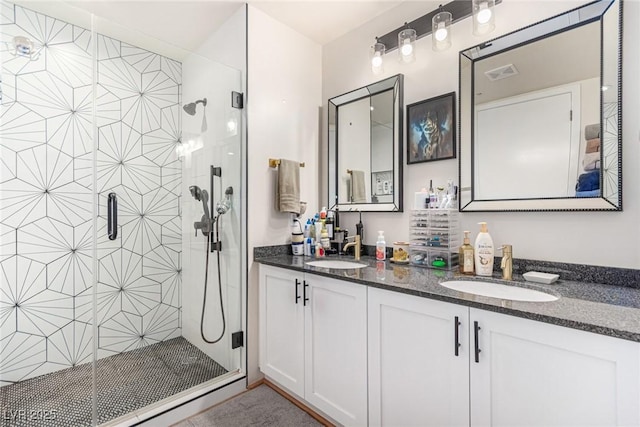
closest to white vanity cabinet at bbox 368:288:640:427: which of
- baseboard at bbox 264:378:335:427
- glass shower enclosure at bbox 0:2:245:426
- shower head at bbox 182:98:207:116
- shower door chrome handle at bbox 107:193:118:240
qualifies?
baseboard at bbox 264:378:335:427

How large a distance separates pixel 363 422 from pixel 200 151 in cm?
183

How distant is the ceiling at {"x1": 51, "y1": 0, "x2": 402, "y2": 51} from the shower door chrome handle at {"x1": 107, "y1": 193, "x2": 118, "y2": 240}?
1274mm

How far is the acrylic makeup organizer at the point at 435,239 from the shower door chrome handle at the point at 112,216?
180 centimetres

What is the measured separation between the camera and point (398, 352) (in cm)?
125

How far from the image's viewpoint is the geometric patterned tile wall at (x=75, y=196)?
1.85 m

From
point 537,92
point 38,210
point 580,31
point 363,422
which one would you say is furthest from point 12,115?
point 580,31

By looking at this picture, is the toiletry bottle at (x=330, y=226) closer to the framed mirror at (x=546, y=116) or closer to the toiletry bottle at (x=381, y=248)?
the toiletry bottle at (x=381, y=248)

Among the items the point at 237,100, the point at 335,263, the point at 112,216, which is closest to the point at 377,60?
A: the point at 237,100

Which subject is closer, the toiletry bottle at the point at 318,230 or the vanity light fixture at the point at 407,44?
the vanity light fixture at the point at 407,44

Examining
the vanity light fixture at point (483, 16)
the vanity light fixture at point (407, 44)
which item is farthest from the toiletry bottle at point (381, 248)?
the vanity light fixture at point (483, 16)

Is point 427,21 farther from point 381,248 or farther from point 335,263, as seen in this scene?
point 335,263

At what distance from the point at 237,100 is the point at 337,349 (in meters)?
1.66

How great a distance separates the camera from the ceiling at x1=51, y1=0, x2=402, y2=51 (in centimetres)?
198

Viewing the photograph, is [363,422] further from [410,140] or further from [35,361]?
[35,361]
